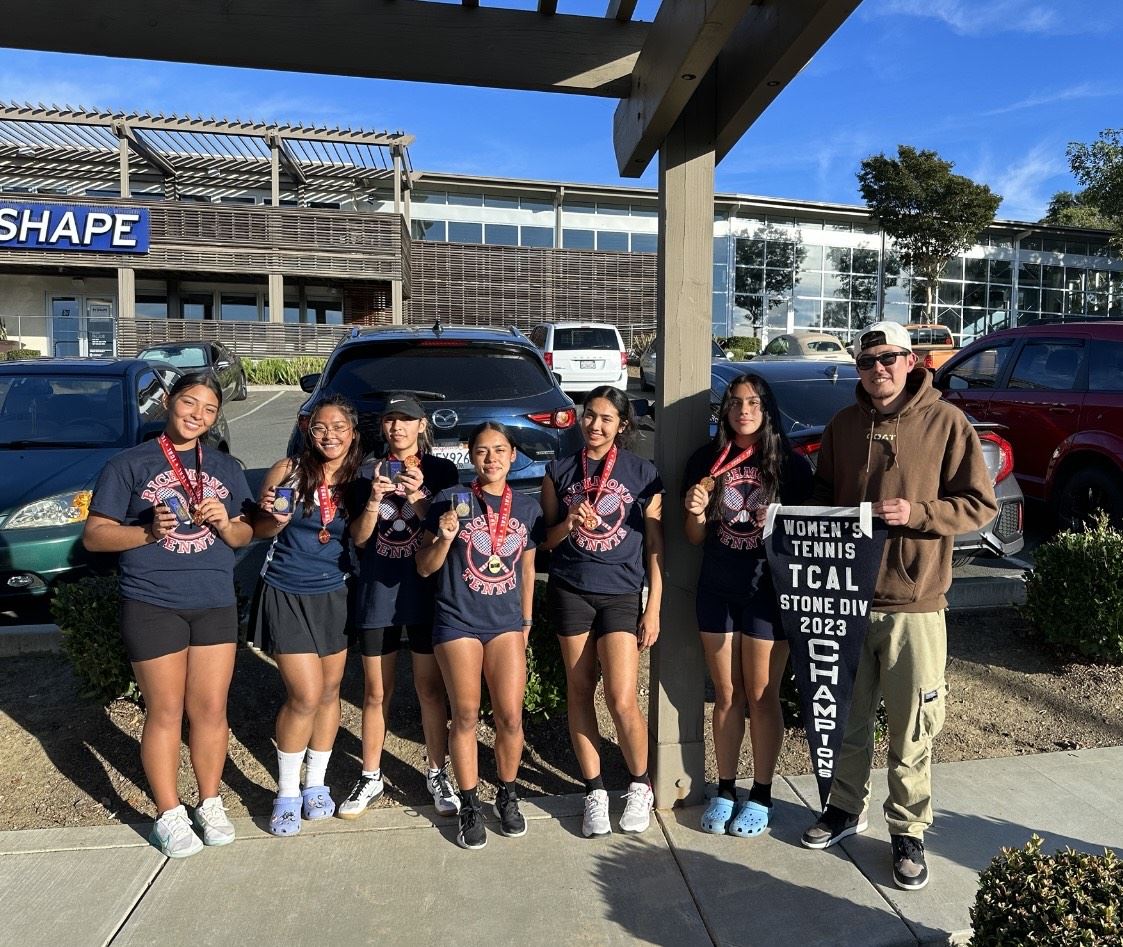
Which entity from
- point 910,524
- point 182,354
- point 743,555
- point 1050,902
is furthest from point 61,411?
point 182,354

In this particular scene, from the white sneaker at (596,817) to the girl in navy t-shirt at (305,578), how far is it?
41.2 inches

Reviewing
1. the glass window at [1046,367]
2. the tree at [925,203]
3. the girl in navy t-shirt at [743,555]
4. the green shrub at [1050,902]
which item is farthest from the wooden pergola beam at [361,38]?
the tree at [925,203]

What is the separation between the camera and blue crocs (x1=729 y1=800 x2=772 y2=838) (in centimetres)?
316

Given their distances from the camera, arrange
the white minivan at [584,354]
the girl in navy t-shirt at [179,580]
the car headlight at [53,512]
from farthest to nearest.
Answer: the white minivan at [584,354] < the car headlight at [53,512] < the girl in navy t-shirt at [179,580]

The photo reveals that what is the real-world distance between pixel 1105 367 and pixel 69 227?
1017 inches

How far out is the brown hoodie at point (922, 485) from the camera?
2801 mm

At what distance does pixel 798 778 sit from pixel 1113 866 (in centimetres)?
160

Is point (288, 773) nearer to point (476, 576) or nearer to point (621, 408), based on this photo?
point (476, 576)

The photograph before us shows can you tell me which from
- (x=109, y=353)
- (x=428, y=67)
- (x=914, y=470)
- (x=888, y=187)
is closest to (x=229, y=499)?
(x=428, y=67)

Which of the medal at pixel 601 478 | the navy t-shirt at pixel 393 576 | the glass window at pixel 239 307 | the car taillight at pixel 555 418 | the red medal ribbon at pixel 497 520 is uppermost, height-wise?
the glass window at pixel 239 307

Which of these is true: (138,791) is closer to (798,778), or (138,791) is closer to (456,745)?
(456,745)

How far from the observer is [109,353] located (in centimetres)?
2648

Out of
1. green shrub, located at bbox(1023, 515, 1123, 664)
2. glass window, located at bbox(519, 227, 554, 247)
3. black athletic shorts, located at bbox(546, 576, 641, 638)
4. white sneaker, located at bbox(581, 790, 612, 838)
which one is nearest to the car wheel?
green shrub, located at bbox(1023, 515, 1123, 664)

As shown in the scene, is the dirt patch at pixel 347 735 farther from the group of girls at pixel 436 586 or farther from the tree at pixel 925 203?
the tree at pixel 925 203
